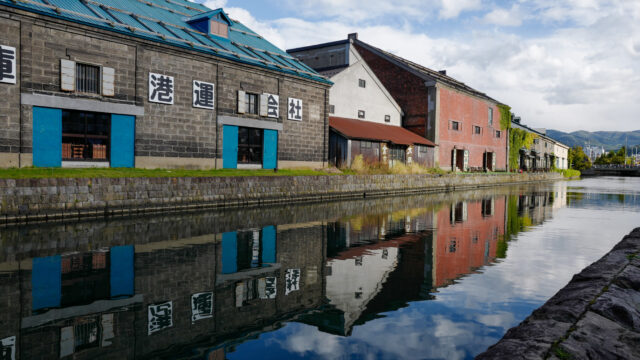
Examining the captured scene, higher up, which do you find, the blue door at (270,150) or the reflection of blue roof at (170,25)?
the reflection of blue roof at (170,25)

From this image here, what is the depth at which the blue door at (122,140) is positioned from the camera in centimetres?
1744

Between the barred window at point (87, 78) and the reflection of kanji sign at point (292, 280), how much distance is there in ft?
42.8

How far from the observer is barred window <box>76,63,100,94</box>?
1638 cm

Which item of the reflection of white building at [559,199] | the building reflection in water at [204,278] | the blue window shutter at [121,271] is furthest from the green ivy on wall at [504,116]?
the blue window shutter at [121,271]

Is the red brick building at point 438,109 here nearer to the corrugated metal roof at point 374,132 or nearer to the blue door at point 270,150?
the corrugated metal roof at point 374,132

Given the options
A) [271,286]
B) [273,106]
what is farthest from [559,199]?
[271,286]

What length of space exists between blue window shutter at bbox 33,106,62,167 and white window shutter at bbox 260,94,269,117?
960 cm

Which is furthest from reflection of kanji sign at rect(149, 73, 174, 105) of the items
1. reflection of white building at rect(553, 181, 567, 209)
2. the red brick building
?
the red brick building

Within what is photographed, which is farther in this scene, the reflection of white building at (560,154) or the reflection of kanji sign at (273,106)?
the reflection of white building at (560,154)

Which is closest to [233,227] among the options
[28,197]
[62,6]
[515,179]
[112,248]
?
[112,248]

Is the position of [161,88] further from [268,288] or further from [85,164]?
[268,288]

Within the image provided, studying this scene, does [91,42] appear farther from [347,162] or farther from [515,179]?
[515,179]

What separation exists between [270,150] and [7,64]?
12.2m

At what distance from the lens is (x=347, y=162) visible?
28.0 meters
